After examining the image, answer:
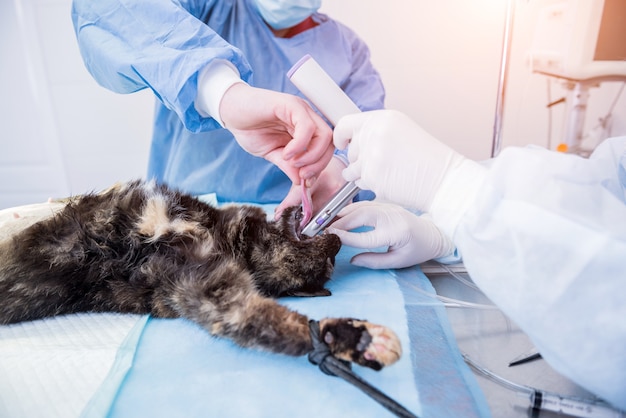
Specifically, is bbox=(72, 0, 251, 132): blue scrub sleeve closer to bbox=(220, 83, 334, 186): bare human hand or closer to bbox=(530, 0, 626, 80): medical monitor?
bbox=(220, 83, 334, 186): bare human hand

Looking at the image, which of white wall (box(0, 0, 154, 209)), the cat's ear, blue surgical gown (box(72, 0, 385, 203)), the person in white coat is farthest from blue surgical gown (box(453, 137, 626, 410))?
white wall (box(0, 0, 154, 209))

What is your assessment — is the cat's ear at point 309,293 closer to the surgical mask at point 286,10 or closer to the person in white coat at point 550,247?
the person in white coat at point 550,247

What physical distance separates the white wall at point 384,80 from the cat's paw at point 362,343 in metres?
1.78

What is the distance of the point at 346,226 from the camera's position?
1.08 metres

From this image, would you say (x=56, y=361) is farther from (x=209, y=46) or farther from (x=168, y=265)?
(x=209, y=46)

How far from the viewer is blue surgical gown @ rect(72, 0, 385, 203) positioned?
108cm

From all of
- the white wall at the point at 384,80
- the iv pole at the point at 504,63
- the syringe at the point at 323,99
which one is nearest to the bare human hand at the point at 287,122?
the syringe at the point at 323,99

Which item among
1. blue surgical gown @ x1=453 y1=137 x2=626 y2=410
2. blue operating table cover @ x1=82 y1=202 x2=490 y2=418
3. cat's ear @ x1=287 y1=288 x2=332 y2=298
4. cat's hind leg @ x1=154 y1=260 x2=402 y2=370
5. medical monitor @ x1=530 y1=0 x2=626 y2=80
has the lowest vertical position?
cat's ear @ x1=287 y1=288 x2=332 y2=298

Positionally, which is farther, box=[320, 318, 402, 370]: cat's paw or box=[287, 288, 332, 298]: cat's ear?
Answer: box=[287, 288, 332, 298]: cat's ear

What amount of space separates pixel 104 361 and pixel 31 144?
2.43 meters

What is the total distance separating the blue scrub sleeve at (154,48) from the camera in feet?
3.26

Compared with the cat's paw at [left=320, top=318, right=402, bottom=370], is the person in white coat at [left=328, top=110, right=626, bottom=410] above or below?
above

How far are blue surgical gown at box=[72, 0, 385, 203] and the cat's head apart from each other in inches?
14.4

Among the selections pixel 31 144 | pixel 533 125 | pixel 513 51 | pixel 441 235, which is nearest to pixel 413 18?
pixel 513 51
